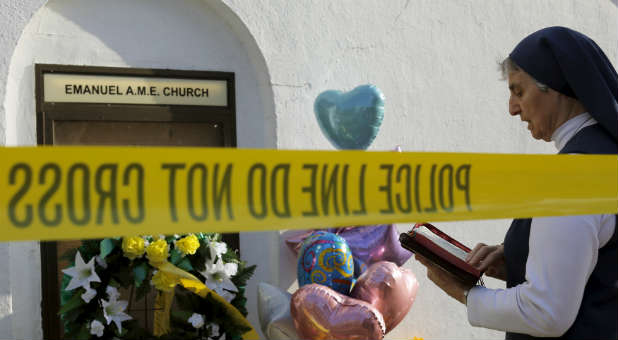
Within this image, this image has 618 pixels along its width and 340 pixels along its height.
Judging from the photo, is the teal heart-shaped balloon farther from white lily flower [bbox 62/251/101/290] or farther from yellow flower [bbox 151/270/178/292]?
white lily flower [bbox 62/251/101/290]

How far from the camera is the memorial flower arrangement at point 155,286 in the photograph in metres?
4.20

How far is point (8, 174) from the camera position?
5.48ft

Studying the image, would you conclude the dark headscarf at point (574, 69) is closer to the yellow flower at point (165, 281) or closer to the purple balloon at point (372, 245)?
the yellow flower at point (165, 281)

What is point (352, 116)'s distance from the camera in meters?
4.88

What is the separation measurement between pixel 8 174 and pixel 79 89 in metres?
3.57

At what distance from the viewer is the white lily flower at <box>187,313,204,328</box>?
4.21 m

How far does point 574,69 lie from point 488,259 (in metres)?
0.66

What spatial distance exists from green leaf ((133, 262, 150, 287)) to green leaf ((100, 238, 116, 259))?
18cm

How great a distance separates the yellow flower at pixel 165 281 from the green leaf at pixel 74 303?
1.37ft

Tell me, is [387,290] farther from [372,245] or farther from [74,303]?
[74,303]

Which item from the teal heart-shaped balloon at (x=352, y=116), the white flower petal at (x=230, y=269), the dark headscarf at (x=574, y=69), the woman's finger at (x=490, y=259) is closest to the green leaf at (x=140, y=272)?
the white flower petal at (x=230, y=269)

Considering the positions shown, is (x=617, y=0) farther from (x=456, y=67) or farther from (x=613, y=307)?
(x=613, y=307)

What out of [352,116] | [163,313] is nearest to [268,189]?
[163,313]

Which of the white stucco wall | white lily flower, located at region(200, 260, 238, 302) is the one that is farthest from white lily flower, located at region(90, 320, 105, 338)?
the white stucco wall
